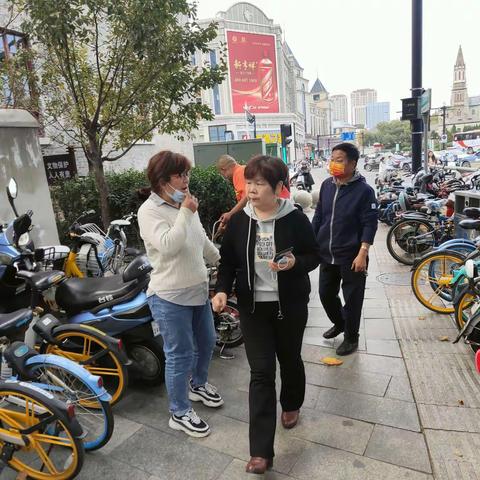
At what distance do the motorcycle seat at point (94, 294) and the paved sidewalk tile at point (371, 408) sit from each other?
5.22 ft

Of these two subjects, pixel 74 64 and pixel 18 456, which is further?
pixel 74 64

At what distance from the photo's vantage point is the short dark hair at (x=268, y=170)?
2.30m

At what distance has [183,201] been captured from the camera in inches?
95.4

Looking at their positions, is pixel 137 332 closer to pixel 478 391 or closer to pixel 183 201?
pixel 183 201

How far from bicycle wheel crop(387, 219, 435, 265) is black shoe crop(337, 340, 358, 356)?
3.30 metres

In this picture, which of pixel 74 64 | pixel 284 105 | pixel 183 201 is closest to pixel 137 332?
pixel 183 201

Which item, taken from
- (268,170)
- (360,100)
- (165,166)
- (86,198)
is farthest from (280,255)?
(360,100)

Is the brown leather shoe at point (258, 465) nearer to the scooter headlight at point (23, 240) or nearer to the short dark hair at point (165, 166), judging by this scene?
the short dark hair at point (165, 166)

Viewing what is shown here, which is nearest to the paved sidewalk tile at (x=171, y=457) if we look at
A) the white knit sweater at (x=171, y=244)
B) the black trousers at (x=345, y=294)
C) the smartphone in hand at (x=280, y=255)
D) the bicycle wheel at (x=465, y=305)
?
the white knit sweater at (x=171, y=244)

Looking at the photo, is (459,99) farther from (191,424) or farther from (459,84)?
(191,424)

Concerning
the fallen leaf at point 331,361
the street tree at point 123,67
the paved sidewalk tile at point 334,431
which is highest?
the street tree at point 123,67

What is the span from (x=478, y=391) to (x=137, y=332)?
8.20 feet

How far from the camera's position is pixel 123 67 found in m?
5.48

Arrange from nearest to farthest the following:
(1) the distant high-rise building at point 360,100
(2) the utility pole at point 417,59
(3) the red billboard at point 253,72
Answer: (2) the utility pole at point 417,59
(3) the red billboard at point 253,72
(1) the distant high-rise building at point 360,100
